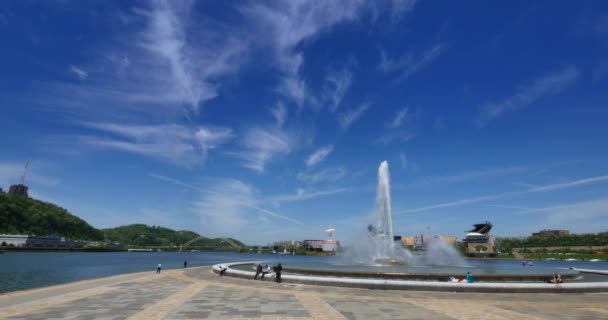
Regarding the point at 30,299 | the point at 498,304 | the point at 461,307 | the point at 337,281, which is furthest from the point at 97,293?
the point at 498,304

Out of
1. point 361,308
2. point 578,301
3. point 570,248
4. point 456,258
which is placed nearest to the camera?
point 361,308

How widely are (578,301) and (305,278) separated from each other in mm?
18866

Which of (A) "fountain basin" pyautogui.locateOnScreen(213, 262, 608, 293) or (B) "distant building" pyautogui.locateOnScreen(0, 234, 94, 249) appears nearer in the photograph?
(A) "fountain basin" pyautogui.locateOnScreen(213, 262, 608, 293)

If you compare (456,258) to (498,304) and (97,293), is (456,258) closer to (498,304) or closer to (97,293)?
(498,304)

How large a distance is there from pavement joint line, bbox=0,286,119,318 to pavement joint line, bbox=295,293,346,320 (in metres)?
13.5

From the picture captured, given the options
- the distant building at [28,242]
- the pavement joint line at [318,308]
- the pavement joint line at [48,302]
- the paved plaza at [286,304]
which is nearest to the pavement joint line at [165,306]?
the paved plaza at [286,304]

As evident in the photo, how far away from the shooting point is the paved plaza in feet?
52.7

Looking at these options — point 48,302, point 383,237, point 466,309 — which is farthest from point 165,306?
point 383,237

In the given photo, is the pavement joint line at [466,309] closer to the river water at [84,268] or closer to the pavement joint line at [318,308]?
the pavement joint line at [318,308]

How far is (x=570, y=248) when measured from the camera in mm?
189625

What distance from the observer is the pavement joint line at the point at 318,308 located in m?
15.9

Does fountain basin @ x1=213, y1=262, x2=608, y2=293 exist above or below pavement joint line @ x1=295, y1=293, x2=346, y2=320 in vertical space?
above

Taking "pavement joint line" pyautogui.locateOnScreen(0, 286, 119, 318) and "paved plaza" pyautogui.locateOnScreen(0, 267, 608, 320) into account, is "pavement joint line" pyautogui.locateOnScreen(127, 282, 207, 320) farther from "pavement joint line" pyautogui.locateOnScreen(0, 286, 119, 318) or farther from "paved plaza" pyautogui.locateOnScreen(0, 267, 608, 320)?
"pavement joint line" pyautogui.locateOnScreen(0, 286, 119, 318)

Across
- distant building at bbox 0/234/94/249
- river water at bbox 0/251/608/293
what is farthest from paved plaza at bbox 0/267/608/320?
distant building at bbox 0/234/94/249
